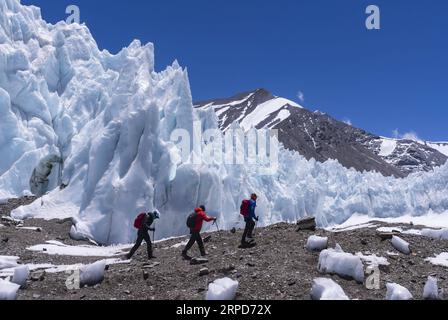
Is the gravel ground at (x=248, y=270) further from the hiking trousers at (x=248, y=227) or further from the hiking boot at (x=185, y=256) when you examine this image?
the hiking trousers at (x=248, y=227)

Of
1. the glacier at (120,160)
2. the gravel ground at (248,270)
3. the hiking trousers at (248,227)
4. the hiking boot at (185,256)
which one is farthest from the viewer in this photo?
the glacier at (120,160)

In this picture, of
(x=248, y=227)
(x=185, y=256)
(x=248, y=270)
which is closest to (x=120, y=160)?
(x=248, y=227)

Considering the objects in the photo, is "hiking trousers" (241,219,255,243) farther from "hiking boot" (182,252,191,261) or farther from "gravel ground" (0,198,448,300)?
"hiking boot" (182,252,191,261)

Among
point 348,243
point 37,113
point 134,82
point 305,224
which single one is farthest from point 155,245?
point 37,113

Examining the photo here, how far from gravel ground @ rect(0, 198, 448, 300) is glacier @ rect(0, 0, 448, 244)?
861 cm

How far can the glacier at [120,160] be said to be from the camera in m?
26.9

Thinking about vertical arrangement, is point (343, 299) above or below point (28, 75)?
below

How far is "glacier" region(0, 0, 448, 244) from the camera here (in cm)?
2689

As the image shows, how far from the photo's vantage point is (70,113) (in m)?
45.6

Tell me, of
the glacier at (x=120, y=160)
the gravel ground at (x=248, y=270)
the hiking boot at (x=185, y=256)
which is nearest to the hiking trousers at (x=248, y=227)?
the gravel ground at (x=248, y=270)

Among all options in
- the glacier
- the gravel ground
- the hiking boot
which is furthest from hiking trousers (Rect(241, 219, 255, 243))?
the glacier

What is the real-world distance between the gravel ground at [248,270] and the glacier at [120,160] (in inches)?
339
